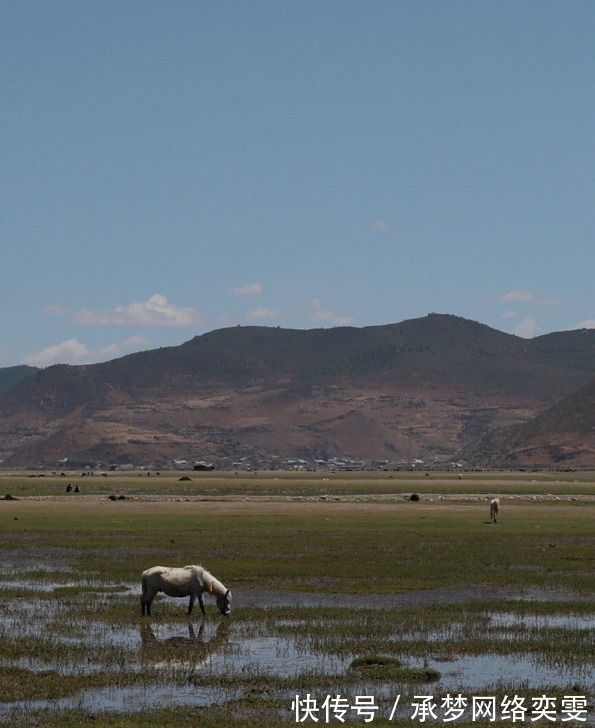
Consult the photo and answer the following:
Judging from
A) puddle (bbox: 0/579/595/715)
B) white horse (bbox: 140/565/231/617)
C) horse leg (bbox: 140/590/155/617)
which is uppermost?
white horse (bbox: 140/565/231/617)

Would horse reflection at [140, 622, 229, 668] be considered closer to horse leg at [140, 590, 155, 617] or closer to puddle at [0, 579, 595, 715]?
puddle at [0, 579, 595, 715]

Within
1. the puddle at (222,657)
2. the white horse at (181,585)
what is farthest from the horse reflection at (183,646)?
the white horse at (181,585)

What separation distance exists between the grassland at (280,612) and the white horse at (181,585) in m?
0.54

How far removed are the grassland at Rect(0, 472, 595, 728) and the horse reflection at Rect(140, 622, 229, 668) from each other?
57 mm

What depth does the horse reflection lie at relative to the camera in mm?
21234

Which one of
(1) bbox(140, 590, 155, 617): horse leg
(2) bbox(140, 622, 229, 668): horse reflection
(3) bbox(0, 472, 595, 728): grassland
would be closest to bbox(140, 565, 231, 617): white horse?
(1) bbox(140, 590, 155, 617): horse leg

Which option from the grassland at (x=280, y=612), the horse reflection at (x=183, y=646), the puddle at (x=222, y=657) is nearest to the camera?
the puddle at (x=222, y=657)

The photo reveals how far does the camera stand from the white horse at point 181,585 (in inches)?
1020

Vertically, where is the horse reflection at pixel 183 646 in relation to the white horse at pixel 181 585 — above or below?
below

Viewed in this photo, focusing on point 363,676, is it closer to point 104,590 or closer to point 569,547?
point 104,590

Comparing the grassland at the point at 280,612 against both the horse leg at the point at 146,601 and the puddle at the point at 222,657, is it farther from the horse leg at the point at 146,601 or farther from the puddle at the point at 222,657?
the horse leg at the point at 146,601

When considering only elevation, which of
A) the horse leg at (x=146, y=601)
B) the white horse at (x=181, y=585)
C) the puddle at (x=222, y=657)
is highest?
the white horse at (x=181, y=585)

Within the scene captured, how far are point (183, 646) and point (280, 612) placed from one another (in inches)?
171

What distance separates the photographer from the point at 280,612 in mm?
26609
